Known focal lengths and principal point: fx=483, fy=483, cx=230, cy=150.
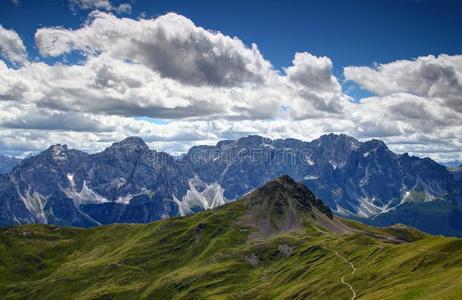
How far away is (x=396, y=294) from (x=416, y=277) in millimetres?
36847

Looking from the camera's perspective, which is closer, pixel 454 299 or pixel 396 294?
pixel 454 299

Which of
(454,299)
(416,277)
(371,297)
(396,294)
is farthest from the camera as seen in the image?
(416,277)

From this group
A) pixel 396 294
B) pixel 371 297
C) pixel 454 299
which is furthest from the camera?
pixel 371 297

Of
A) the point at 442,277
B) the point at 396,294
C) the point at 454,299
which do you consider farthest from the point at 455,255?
the point at 454,299

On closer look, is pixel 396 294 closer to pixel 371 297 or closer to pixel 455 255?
pixel 371 297

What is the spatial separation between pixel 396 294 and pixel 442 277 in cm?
1886

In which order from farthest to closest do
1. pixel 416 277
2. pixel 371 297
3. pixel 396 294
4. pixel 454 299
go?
pixel 416 277
pixel 371 297
pixel 396 294
pixel 454 299

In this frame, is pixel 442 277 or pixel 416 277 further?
pixel 416 277

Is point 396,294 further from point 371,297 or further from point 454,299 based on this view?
point 454,299

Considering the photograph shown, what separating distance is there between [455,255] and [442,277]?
4126 cm

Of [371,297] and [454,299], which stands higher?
[454,299]

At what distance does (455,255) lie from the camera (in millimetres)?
193500

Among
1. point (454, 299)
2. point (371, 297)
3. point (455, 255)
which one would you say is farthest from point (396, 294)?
point (455, 255)

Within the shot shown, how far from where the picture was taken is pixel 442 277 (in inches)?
6216
